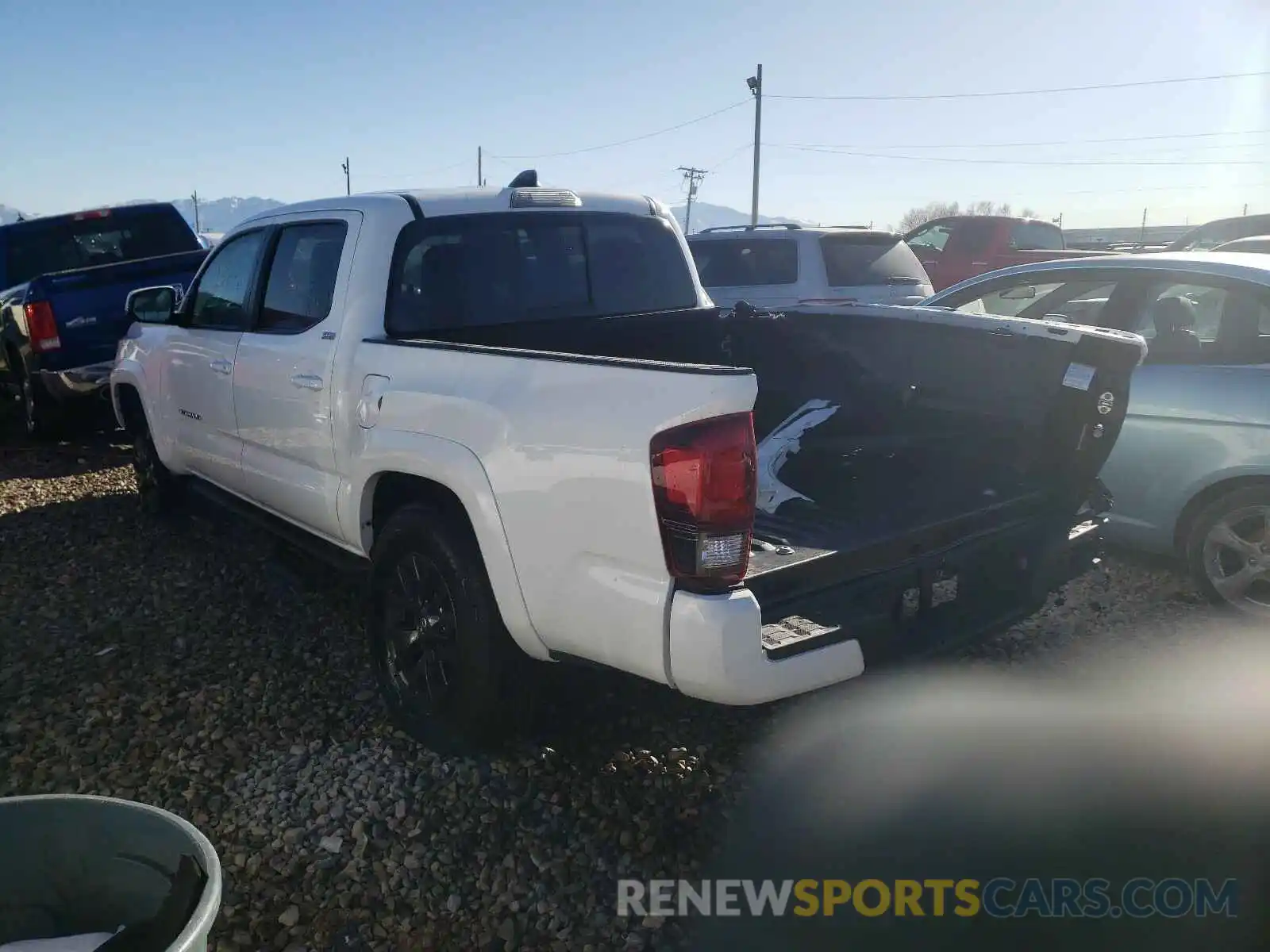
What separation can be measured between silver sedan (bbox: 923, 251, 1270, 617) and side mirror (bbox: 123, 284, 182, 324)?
5.17 meters

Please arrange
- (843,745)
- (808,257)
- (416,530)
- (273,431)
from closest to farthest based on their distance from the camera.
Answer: (416,530) < (843,745) < (273,431) < (808,257)

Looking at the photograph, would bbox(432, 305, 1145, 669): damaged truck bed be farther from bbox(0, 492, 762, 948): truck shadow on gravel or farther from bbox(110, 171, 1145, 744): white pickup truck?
bbox(0, 492, 762, 948): truck shadow on gravel

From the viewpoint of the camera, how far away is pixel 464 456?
299 centimetres

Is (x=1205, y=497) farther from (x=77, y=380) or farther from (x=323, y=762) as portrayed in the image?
(x=77, y=380)

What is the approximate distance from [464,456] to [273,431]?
1.65 meters

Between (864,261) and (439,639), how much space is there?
714cm

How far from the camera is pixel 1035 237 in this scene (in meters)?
13.5

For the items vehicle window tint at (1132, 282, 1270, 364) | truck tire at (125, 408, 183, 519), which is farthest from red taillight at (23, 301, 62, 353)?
vehicle window tint at (1132, 282, 1270, 364)

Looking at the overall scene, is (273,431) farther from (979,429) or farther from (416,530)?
(979,429)

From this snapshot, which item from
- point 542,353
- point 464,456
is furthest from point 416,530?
point 542,353

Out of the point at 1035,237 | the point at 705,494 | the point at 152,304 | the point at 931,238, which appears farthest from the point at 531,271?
the point at 1035,237

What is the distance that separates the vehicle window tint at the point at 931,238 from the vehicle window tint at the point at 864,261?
4.30 m

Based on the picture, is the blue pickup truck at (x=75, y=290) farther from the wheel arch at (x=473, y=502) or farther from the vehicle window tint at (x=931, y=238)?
the vehicle window tint at (x=931, y=238)

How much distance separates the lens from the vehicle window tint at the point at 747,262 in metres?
9.25
